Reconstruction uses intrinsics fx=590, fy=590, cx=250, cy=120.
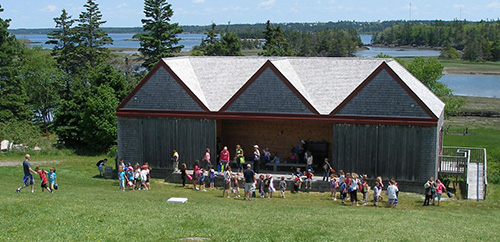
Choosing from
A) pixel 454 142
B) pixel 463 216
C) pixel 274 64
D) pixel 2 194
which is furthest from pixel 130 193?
pixel 454 142

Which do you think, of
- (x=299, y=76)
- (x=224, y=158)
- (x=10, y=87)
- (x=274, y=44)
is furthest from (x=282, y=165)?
(x=274, y=44)

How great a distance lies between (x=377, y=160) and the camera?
89.7ft

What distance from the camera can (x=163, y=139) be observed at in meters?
29.6

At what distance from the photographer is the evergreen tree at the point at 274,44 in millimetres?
78181

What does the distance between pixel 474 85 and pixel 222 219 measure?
311 ft

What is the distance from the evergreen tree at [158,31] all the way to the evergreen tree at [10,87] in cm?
1504

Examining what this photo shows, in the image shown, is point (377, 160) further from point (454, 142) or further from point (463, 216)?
point (454, 142)

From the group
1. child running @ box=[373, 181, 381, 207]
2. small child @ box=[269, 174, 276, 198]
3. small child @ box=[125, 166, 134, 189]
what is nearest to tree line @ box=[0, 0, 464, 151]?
small child @ box=[125, 166, 134, 189]

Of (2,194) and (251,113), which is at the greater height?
(251,113)

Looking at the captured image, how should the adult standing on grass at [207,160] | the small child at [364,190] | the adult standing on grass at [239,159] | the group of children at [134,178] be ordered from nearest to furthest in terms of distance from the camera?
the small child at [364,190] → the group of children at [134,178] → the adult standing on grass at [239,159] → the adult standing on grass at [207,160]

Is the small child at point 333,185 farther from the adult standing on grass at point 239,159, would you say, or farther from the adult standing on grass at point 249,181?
the adult standing on grass at point 239,159

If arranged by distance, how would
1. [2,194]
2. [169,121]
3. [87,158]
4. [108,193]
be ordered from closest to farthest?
[2,194] < [108,193] < [169,121] < [87,158]

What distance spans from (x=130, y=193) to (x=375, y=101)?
11.7m

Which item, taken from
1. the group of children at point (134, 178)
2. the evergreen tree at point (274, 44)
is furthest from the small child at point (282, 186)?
the evergreen tree at point (274, 44)
